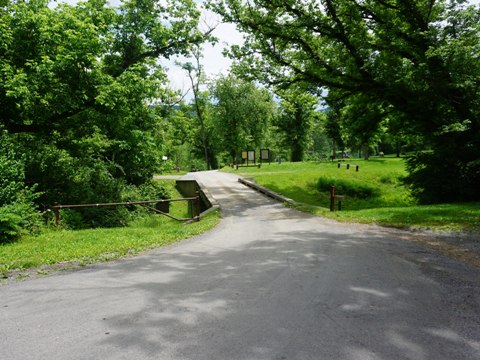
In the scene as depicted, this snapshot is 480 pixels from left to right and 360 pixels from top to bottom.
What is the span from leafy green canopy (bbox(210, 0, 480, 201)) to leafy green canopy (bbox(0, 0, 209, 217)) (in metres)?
4.74

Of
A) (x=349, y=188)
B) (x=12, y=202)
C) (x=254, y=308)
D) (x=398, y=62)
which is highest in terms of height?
(x=398, y=62)

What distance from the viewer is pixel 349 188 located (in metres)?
24.1

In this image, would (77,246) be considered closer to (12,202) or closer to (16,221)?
(16,221)

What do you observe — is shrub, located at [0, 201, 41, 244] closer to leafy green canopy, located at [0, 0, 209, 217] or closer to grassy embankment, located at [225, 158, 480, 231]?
leafy green canopy, located at [0, 0, 209, 217]

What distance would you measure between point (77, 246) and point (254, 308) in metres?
6.37

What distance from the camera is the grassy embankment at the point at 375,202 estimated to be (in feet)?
38.8

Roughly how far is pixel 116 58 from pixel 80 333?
59.7 ft

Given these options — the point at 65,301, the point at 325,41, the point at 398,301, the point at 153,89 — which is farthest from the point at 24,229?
the point at 325,41

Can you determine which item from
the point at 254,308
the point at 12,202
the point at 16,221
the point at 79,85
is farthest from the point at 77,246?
the point at 79,85

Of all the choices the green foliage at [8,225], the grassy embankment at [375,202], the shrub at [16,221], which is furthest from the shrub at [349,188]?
the green foliage at [8,225]

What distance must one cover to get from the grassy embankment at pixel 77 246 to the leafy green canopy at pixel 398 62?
39.5ft

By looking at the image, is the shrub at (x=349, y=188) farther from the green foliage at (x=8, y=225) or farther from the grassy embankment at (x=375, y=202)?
the green foliage at (x=8, y=225)

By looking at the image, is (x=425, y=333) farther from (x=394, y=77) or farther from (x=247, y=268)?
(x=394, y=77)

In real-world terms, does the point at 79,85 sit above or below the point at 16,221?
above
